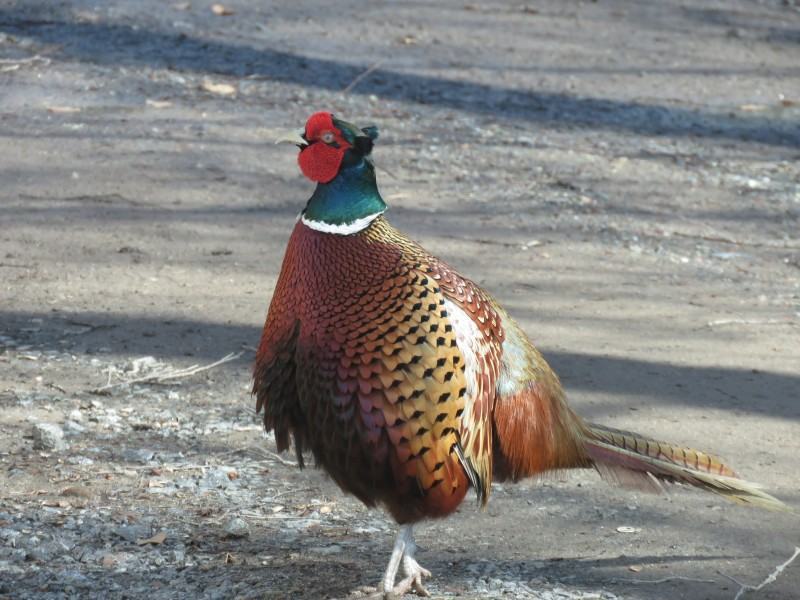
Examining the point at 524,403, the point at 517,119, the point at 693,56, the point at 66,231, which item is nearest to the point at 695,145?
the point at 517,119

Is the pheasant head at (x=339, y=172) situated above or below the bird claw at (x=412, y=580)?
above

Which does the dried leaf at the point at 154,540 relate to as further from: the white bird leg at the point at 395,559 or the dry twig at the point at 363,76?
the dry twig at the point at 363,76

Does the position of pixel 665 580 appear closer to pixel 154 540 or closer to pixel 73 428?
pixel 154 540

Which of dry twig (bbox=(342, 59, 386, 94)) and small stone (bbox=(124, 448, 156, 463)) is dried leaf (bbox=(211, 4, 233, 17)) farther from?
small stone (bbox=(124, 448, 156, 463))

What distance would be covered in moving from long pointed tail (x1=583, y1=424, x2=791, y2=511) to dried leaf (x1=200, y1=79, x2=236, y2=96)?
19.3 ft

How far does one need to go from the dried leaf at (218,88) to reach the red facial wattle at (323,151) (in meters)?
5.77

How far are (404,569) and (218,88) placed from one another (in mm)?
6037

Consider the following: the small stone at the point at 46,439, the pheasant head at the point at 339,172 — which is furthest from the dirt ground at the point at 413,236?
the pheasant head at the point at 339,172

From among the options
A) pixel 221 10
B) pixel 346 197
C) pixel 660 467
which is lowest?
pixel 660 467

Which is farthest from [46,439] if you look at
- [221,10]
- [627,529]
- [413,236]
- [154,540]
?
[221,10]

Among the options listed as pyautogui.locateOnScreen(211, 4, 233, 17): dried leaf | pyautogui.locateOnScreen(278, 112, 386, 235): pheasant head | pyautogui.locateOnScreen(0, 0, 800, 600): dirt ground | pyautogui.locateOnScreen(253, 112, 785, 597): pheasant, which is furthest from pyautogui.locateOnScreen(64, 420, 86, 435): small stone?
pyautogui.locateOnScreen(211, 4, 233, 17): dried leaf

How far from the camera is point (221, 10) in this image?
33.7 ft

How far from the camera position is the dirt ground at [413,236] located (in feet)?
12.6

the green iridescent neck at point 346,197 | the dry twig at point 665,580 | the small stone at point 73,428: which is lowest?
the dry twig at point 665,580
